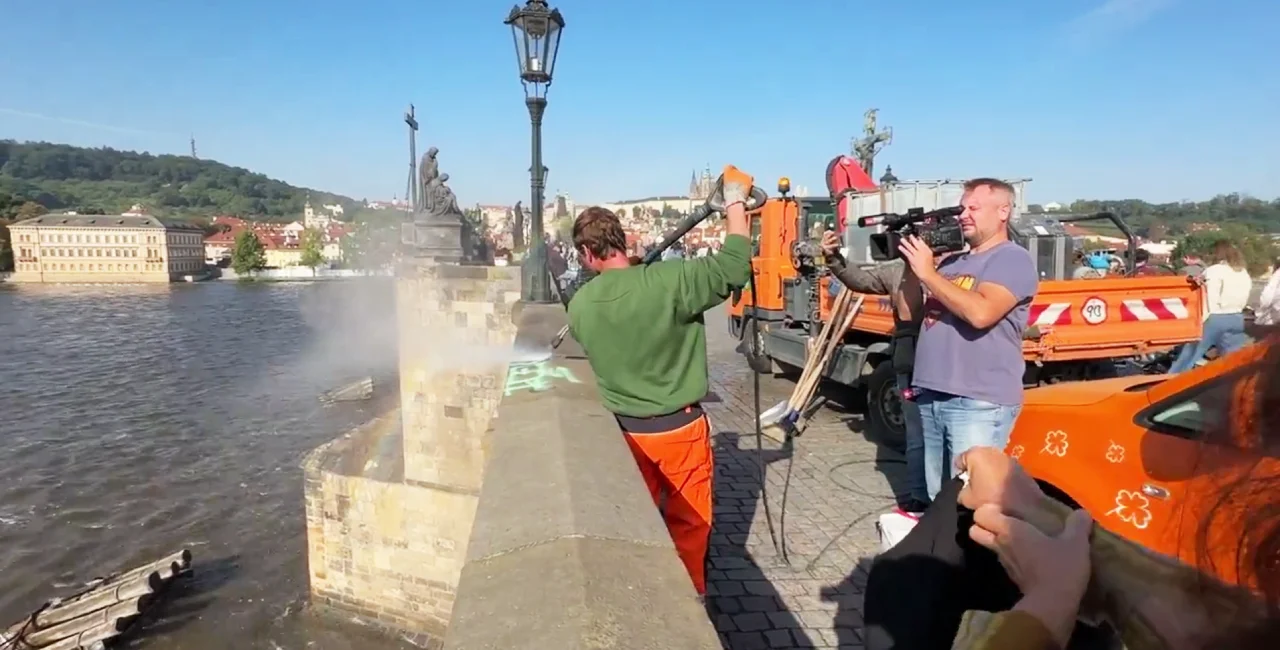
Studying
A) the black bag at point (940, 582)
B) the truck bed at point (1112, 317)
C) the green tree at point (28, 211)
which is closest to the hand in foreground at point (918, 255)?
the black bag at point (940, 582)

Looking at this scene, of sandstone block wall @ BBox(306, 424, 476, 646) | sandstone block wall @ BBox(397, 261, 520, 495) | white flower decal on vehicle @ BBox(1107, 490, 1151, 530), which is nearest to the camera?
white flower decal on vehicle @ BBox(1107, 490, 1151, 530)

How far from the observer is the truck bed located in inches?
279

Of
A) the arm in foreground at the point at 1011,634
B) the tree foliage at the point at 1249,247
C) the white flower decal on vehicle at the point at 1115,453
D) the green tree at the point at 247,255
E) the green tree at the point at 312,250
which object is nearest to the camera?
the arm in foreground at the point at 1011,634

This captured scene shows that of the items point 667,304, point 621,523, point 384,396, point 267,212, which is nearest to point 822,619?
point 667,304

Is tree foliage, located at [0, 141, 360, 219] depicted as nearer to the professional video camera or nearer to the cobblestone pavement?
the cobblestone pavement

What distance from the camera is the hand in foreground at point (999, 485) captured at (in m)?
1.29

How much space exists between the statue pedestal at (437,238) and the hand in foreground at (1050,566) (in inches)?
445

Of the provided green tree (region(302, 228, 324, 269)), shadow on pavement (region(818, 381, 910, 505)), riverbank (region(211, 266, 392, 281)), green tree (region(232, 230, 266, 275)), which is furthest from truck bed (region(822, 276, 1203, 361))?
green tree (region(232, 230, 266, 275))

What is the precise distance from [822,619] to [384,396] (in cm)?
3273

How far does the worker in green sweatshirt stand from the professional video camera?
71 centimetres

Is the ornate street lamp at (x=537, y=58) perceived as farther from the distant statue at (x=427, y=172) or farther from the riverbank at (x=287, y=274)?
the riverbank at (x=287, y=274)

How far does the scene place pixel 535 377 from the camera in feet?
13.5

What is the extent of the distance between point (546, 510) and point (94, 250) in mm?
121571

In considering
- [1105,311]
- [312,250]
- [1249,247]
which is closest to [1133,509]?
[1105,311]
